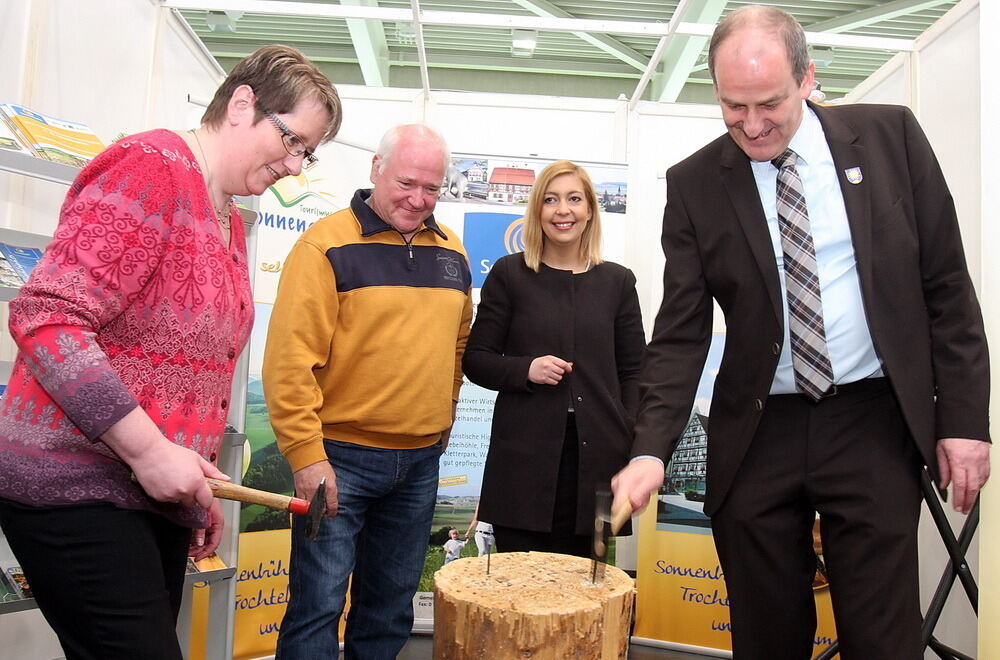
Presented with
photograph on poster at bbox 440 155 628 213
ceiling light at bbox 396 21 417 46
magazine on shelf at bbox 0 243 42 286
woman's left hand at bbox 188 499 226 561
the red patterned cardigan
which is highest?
ceiling light at bbox 396 21 417 46

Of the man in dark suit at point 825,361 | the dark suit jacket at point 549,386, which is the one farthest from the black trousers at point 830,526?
the dark suit jacket at point 549,386

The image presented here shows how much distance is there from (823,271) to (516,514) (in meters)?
1.21

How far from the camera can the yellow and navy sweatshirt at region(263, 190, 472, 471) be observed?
6.51 ft

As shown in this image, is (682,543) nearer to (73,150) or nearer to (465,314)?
(465,314)

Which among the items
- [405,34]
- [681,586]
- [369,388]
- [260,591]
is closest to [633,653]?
[681,586]

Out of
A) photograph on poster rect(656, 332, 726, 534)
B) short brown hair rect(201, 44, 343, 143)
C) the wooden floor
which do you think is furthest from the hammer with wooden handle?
photograph on poster rect(656, 332, 726, 534)

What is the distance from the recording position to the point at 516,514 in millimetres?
2352

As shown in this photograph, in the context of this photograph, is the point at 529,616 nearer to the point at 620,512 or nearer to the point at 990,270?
the point at 620,512

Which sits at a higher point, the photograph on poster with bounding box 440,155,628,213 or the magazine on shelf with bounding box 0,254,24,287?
the photograph on poster with bounding box 440,155,628,213

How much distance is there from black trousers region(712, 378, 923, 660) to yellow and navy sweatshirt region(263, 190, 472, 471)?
34.6 inches

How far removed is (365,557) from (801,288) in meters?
1.36

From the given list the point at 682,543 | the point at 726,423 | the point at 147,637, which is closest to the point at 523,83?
the point at 682,543

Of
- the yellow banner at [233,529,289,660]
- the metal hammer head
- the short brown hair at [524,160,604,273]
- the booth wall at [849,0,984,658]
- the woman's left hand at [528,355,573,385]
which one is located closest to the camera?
the metal hammer head

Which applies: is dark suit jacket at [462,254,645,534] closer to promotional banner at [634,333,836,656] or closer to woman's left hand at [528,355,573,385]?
woman's left hand at [528,355,573,385]
